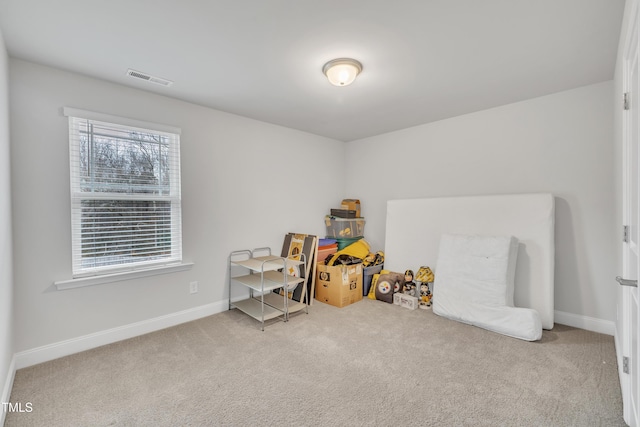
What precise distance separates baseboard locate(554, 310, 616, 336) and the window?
4.03m

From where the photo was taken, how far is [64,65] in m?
2.32

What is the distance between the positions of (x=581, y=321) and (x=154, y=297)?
14.0 feet

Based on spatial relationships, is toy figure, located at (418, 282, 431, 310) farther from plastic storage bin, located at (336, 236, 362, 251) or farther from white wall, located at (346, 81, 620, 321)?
plastic storage bin, located at (336, 236, 362, 251)

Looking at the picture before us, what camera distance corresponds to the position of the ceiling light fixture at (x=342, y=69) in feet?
7.44

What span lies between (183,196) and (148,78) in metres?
1.15

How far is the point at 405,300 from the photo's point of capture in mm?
3512

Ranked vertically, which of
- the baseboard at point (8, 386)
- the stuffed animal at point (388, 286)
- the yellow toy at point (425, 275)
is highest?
the yellow toy at point (425, 275)

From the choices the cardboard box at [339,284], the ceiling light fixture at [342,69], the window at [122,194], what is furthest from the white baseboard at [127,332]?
the ceiling light fixture at [342,69]

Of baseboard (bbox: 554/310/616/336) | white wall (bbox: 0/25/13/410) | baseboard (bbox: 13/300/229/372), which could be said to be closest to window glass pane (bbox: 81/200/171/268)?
white wall (bbox: 0/25/13/410)

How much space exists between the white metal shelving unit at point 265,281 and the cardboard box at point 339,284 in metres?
0.28

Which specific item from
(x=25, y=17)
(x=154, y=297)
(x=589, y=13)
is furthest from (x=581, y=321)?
(x=25, y=17)

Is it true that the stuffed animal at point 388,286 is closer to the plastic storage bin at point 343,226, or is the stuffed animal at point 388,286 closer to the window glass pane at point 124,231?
the plastic storage bin at point 343,226

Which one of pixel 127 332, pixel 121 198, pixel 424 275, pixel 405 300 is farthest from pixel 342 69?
pixel 127 332

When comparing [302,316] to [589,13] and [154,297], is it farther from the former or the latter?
[589,13]
